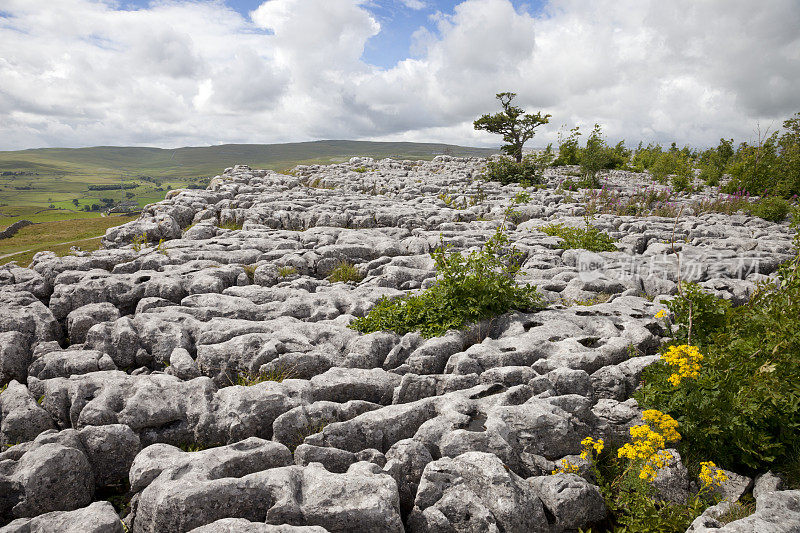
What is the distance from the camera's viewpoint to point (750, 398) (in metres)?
7.58

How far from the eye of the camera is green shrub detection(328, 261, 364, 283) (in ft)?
64.3

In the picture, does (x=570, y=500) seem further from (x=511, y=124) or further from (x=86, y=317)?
(x=511, y=124)

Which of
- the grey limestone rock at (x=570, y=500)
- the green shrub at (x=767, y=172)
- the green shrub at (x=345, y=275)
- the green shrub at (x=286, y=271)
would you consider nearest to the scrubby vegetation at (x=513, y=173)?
the green shrub at (x=767, y=172)

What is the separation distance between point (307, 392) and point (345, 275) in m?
10.1

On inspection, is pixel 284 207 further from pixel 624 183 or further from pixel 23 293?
pixel 624 183

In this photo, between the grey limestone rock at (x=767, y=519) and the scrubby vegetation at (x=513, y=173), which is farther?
the scrubby vegetation at (x=513, y=173)

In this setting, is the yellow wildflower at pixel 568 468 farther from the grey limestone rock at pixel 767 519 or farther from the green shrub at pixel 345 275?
the green shrub at pixel 345 275

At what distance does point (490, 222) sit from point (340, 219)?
11493 millimetres

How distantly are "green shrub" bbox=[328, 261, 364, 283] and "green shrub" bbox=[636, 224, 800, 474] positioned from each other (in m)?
13.6

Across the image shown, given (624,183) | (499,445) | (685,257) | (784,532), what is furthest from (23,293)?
(624,183)

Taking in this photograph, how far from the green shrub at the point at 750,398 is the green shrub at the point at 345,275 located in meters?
13.6

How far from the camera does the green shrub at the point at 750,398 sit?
748cm

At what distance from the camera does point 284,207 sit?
3406 centimetres

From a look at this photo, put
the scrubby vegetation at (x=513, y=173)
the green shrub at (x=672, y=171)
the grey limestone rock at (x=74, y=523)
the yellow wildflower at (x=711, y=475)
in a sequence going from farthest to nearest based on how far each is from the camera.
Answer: the scrubby vegetation at (x=513, y=173) < the green shrub at (x=672, y=171) < the yellow wildflower at (x=711, y=475) < the grey limestone rock at (x=74, y=523)
